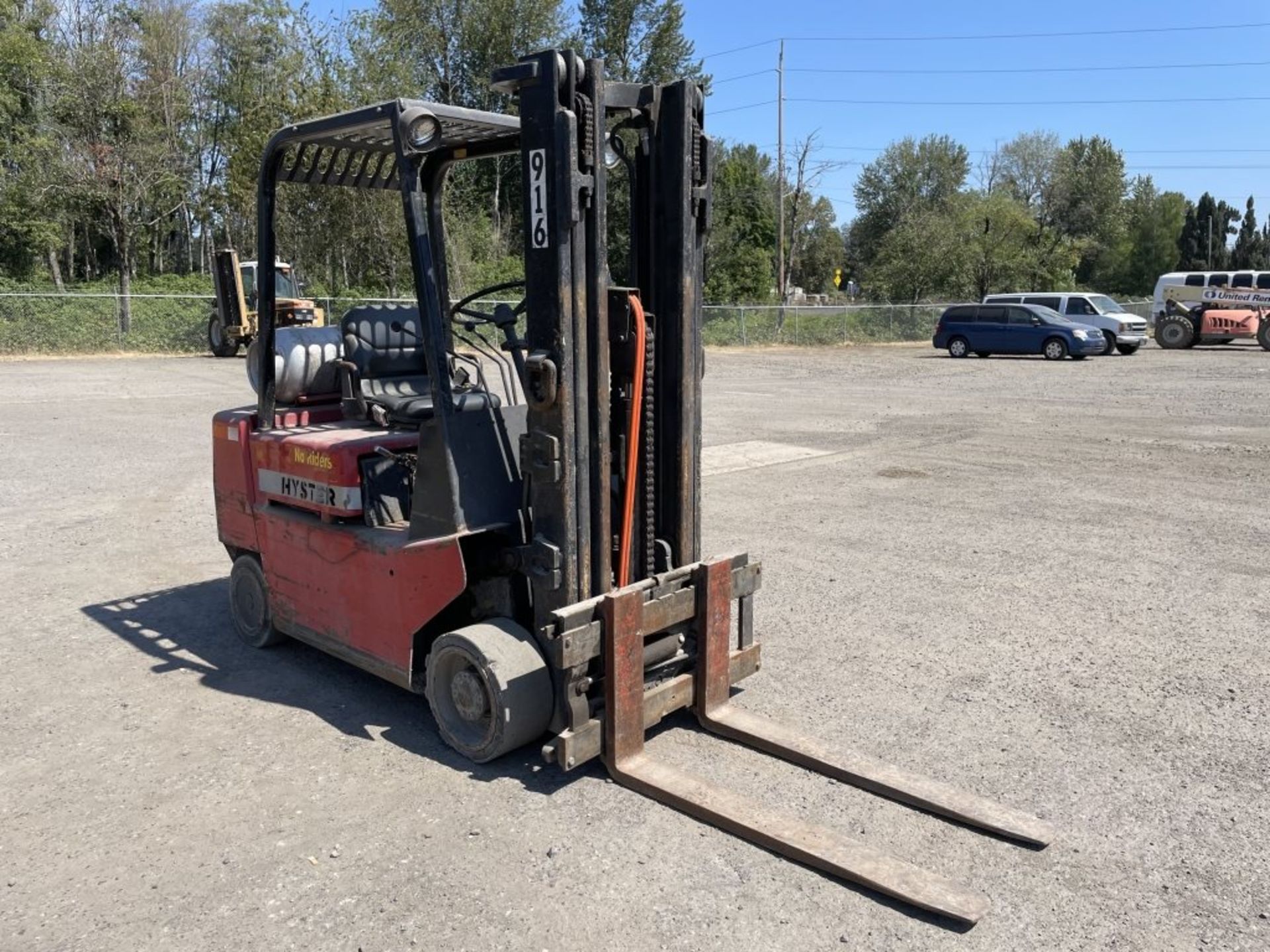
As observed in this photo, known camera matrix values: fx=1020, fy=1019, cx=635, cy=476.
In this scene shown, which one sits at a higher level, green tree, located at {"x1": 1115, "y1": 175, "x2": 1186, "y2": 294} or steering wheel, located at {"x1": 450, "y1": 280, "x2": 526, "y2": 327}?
green tree, located at {"x1": 1115, "y1": 175, "x2": 1186, "y2": 294}

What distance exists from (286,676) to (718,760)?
2570mm

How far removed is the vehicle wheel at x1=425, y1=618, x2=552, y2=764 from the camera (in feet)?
14.0

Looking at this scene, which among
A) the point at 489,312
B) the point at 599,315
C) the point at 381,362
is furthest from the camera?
the point at 381,362

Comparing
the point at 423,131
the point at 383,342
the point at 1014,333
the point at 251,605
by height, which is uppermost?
the point at 423,131

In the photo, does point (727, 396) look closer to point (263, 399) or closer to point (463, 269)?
point (463, 269)

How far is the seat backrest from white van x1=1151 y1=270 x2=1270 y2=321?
3812cm

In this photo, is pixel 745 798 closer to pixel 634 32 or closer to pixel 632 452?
pixel 632 452

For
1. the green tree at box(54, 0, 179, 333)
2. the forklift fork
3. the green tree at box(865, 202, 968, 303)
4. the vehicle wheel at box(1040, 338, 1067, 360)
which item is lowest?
the forklift fork

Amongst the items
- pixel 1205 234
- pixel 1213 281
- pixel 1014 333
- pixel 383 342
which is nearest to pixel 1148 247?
pixel 1205 234

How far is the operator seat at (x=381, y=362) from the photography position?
544 centimetres

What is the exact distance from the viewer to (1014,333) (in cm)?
3241

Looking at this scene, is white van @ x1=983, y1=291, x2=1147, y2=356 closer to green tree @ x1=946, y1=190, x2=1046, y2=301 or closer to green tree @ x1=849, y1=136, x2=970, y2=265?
green tree @ x1=946, y1=190, x2=1046, y2=301

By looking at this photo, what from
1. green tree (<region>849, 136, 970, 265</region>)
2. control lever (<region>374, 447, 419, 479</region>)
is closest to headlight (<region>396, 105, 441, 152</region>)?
control lever (<region>374, 447, 419, 479</region>)

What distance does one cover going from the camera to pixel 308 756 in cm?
460
